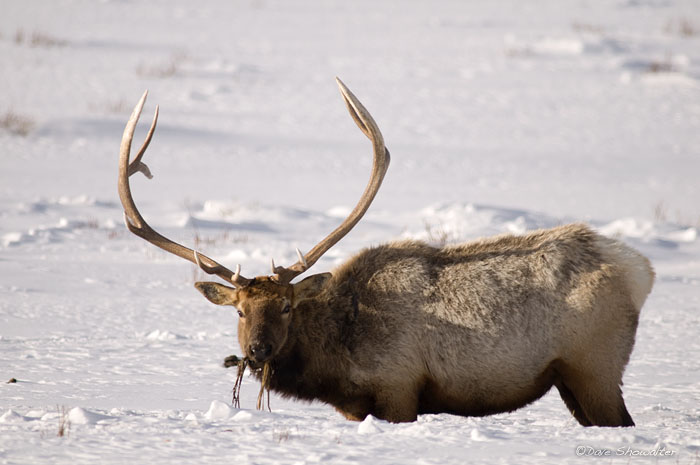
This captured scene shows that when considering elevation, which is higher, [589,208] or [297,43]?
[297,43]

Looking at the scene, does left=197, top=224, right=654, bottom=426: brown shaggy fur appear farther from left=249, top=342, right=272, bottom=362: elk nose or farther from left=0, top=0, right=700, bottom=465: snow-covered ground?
left=0, top=0, right=700, bottom=465: snow-covered ground

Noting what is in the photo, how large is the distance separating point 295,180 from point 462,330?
1105cm

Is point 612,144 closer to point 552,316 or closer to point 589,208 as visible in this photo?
point 589,208

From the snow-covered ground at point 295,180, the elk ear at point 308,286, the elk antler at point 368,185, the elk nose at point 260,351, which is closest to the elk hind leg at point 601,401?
the snow-covered ground at point 295,180

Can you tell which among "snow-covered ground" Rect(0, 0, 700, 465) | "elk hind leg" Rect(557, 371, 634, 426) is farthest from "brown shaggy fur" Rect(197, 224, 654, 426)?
"snow-covered ground" Rect(0, 0, 700, 465)

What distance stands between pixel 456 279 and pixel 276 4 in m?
28.7

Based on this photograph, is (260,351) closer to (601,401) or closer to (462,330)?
(462,330)

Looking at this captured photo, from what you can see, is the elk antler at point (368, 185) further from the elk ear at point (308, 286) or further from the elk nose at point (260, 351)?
the elk nose at point (260, 351)

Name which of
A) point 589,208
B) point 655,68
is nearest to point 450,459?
point 589,208

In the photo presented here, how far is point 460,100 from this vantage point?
22750 mm

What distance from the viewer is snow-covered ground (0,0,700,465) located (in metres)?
5.59

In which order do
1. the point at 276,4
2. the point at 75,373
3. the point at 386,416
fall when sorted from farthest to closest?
the point at 276,4 → the point at 75,373 → the point at 386,416

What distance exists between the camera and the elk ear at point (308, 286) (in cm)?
668

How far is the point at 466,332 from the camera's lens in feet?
21.6
